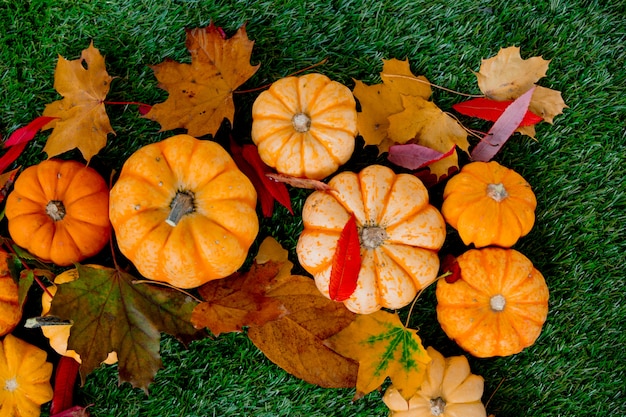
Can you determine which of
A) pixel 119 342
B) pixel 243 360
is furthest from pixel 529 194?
pixel 119 342

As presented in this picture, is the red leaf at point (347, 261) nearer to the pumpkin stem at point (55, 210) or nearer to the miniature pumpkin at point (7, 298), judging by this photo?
→ the pumpkin stem at point (55, 210)

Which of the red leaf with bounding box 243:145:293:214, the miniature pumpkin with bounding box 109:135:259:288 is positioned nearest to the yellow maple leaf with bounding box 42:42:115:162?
the miniature pumpkin with bounding box 109:135:259:288

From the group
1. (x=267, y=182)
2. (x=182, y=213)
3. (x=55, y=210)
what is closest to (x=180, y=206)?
(x=182, y=213)

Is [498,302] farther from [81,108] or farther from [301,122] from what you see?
[81,108]

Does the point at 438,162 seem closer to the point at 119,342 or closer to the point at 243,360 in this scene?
the point at 243,360

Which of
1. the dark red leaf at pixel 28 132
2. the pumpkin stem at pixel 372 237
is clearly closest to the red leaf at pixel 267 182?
the pumpkin stem at pixel 372 237

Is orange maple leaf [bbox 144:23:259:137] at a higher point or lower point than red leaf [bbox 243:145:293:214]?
higher

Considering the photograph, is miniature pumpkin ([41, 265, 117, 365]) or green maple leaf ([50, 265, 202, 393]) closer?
green maple leaf ([50, 265, 202, 393])

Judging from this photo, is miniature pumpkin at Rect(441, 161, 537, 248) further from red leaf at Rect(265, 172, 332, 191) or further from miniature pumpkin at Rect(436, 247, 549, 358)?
red leaf at Rect(265, 172, 332, 191)
